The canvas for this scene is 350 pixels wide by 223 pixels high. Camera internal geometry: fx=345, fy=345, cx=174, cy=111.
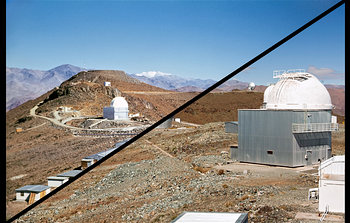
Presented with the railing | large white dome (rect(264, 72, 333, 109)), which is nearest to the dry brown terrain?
the railing

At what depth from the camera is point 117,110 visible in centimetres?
68

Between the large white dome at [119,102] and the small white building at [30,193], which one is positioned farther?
the large white dome at [119,102]

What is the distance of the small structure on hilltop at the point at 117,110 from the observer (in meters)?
0.60

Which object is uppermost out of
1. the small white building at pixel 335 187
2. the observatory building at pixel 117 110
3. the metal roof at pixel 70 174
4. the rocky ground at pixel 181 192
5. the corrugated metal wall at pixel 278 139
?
the observatory building at pixel 117 110

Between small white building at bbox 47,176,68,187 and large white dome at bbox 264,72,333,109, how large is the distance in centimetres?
608

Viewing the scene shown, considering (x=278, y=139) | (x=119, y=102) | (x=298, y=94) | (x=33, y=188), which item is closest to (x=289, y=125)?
(x=278, y=139)

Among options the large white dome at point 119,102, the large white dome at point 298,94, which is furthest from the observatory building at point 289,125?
the large white dome at point 119,102

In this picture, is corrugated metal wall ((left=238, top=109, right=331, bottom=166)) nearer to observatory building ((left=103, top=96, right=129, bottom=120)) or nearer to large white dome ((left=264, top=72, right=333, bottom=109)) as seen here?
large white dome ((left=264, top=72, right=333, bottom=109))

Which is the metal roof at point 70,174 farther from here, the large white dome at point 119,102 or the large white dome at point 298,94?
the large white dome at point 298,94

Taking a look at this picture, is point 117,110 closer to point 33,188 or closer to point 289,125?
point 33,188

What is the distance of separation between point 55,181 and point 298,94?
6285 millimetres

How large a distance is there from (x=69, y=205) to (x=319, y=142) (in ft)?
13.4

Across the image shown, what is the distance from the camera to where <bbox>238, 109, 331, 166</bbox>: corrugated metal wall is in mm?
5805

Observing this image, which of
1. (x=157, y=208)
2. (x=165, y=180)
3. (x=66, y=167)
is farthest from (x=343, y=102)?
(x=165, y=180)
